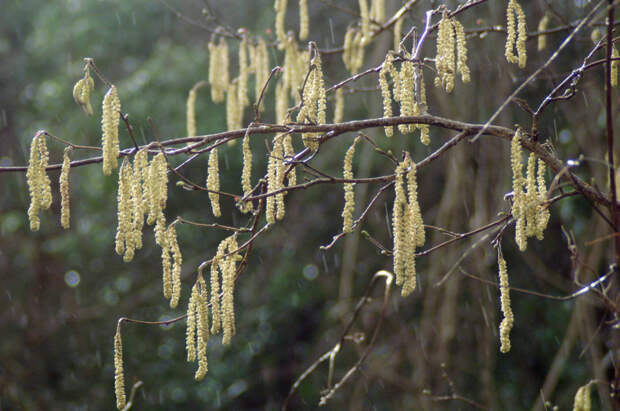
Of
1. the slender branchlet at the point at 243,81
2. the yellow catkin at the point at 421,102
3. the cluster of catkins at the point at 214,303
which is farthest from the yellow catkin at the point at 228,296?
the slender branchlet at the point at 243,81

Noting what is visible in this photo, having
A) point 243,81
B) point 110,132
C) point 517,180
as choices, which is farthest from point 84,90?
point 243,81

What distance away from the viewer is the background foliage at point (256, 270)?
403 centimetres

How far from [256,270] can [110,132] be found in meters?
3.79

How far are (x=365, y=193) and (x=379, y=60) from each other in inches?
30.7

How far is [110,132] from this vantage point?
4.12 ft

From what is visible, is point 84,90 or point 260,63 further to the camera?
point 260,63

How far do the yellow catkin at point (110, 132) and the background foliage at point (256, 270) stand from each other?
108 inches

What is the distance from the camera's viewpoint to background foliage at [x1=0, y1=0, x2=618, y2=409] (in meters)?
4.03

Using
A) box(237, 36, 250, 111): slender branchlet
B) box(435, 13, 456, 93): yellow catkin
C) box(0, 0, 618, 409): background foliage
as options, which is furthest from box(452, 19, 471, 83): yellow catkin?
box(0, 0, 618, 409): background foliage

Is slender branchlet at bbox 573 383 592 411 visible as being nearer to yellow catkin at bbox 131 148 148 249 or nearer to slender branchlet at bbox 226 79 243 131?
yellow catkin at bbox 131 148 148 249

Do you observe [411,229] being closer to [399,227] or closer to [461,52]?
[399,227]

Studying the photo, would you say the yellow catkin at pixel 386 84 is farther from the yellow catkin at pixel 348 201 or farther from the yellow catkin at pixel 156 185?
the yellow catkin at pixel 156 185

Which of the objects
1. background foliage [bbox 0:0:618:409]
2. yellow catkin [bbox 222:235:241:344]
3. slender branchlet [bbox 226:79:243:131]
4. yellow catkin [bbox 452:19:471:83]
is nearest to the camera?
yellow catkin [bbox 222:235:241:344]

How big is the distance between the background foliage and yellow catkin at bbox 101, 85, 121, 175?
9.02 feet
